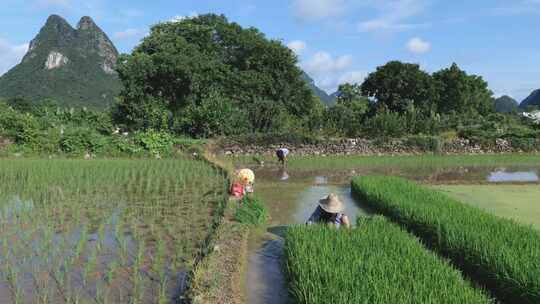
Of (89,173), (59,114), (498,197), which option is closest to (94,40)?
(59,114)

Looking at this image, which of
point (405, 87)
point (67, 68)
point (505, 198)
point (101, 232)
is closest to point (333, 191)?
point (505, 198)

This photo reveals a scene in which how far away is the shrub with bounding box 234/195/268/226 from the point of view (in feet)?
18.0

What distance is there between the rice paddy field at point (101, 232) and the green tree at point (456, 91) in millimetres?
24186

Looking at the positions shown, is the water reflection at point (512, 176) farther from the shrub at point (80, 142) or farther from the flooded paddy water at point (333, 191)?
the shrub at point (80, 142)

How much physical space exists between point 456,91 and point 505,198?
23.7 m

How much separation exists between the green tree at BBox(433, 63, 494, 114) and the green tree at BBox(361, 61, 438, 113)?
0.87 metres

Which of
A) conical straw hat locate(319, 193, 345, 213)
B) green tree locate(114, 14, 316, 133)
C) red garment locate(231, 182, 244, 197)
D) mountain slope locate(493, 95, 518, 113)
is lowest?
red garment locate(231, 182, 244, 197)

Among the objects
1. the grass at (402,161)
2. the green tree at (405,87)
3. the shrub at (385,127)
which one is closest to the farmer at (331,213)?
the grass at (402,161)

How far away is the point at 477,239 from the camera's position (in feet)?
13.3

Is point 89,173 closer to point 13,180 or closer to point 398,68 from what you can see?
point 13,180

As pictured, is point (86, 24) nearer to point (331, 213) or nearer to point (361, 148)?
point (361, 148)

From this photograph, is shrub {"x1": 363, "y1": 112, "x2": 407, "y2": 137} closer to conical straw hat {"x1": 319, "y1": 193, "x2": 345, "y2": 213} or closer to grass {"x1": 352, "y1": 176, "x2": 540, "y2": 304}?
grass {"x1": 352, "y1": 176, "x2": 540, "y2": 304}

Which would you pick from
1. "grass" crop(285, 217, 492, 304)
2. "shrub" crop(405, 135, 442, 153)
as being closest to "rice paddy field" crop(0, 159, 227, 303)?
"grass" crop(285, 217, 492, 304)

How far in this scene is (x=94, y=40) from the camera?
69750 mm
